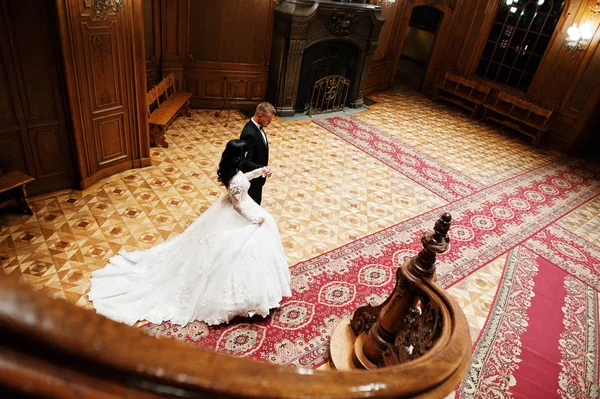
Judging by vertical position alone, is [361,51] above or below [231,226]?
above

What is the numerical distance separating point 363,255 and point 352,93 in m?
5.96

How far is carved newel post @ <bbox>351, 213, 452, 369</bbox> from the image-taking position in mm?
2088

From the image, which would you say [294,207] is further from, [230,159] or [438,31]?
[438,31]

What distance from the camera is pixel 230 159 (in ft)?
11.1

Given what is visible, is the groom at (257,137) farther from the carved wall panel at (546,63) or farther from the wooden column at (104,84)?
the carved wall panel at (546,63)

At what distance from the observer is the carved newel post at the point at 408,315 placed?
209 centimetres

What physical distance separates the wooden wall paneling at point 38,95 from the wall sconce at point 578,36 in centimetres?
1010

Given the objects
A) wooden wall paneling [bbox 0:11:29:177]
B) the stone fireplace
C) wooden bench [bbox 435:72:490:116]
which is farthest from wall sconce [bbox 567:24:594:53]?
wooden wall paneling [bbox 0:11:29:177]

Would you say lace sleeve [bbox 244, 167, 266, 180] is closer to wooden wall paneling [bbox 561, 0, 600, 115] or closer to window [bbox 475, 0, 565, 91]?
wooden wall paneling [bbox 561, 0, 600, 115]

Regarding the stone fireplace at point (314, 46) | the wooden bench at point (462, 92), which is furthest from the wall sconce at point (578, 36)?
the stone fireplace at point (314, 46)

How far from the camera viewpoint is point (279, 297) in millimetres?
3787

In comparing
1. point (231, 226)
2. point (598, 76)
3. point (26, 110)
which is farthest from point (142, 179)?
point (598, 76)

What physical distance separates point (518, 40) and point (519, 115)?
75.0 inches

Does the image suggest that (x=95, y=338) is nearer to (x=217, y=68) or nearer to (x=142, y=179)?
(x=142, y=179)
